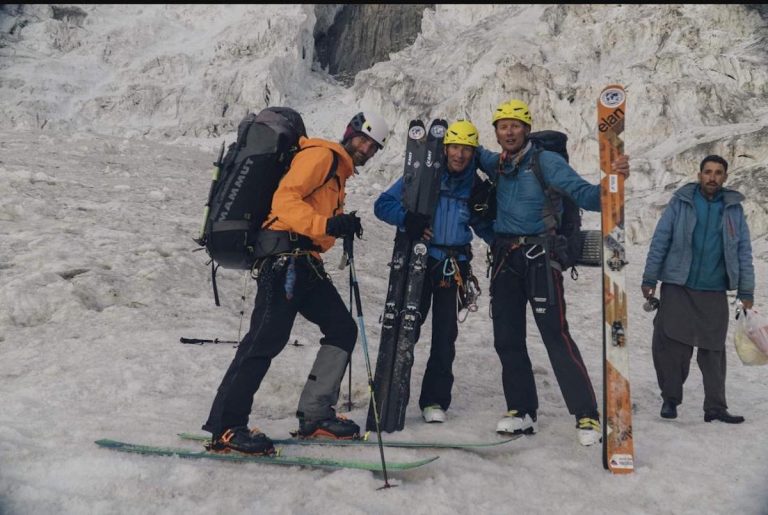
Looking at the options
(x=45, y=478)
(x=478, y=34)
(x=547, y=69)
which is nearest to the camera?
(x=45, y=478)

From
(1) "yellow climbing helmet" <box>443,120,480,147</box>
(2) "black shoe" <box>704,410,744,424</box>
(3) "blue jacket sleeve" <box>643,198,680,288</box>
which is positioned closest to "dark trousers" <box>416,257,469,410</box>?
(1) "yellow climbing helmet" <box>443,120,480,147</box>

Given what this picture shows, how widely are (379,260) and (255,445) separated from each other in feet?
29.1

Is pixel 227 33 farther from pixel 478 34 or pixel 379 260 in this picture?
pixel 379 260

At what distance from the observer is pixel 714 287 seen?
18.2ft

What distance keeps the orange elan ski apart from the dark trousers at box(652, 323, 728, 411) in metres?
1.91

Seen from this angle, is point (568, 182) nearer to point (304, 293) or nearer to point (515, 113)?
point (515, 113)

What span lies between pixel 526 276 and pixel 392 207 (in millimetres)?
1369

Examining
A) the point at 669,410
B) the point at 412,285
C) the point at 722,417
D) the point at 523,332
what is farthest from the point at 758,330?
the point at 412,285

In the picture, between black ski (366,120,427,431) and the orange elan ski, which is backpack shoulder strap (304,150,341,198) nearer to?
black ski (366,120,427,431)

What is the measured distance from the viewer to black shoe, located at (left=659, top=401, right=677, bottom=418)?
545 centimetres

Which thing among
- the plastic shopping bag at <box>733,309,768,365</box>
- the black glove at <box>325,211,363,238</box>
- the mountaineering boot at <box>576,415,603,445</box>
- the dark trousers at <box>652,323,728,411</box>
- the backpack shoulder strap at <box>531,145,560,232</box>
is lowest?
the mountaineering boot at <box>576,415,603,445</box>

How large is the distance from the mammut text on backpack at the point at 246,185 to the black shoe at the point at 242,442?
127cm

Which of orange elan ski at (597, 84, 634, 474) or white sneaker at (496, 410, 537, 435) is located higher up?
orange elan ski at (597, 84, 634, 474)

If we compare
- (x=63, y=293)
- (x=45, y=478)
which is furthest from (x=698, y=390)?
(x=63, y=293)
